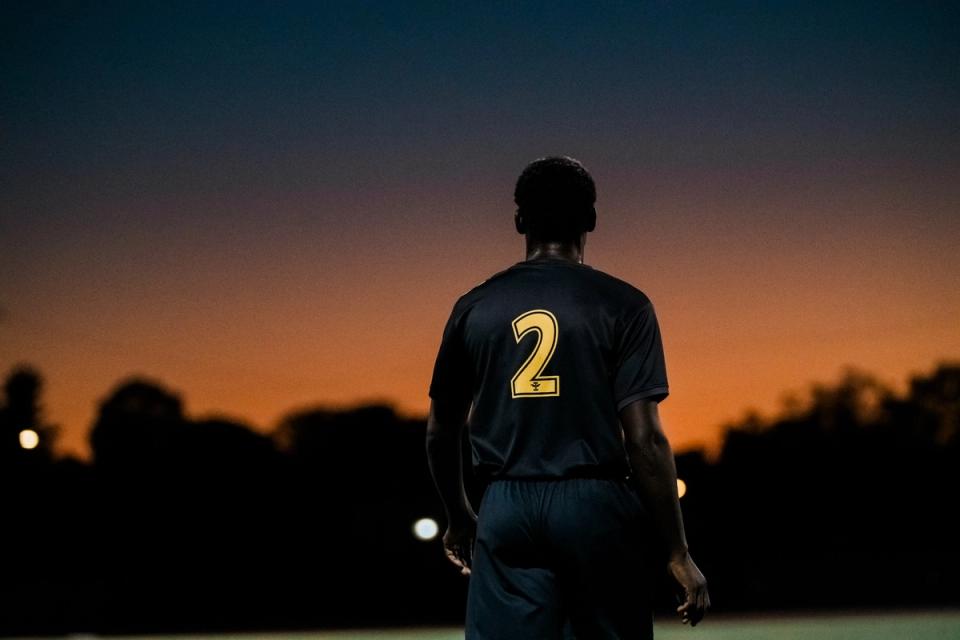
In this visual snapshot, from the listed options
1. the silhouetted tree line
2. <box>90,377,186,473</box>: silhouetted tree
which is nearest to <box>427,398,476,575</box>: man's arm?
the silhouetted tree line

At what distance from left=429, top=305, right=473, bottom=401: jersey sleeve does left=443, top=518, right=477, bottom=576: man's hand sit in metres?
0.46

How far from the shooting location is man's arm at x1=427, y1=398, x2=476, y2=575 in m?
4.59

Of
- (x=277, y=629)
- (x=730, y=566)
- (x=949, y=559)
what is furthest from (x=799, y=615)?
(x=277, y=629)

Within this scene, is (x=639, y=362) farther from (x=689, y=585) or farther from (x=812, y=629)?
(x=812, y=629)

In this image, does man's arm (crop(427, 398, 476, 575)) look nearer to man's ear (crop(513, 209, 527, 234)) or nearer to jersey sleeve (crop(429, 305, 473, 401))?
jersey sleeve (crop(429, 305, 473, 401))

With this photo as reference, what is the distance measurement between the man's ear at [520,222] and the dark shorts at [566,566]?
0.87 m

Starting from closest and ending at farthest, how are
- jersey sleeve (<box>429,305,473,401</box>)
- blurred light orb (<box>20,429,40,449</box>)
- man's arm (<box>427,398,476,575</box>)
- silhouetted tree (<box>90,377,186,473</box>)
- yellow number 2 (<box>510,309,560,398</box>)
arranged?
yellow number 2 (<box>510,309,560,398</box>), jersey sleeve (<box>429,305,473,401</box>), man's arm (<box>427,398,476,575</box>), blurred light orb (<box>20,429,40,449</box>), silhouetted tree (<box>90,377,186,473</box>)

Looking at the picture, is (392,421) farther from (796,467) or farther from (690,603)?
(690,603)

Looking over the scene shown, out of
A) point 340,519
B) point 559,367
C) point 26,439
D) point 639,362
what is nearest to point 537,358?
point 559,367

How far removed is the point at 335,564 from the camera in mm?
47375

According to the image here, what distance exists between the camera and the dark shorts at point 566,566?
163 inches

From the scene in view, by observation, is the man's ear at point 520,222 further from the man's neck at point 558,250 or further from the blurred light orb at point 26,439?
the blurred light orb at point 26,439

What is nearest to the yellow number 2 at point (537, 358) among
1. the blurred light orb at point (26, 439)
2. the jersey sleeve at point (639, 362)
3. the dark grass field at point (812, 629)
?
the jersey sleeve at point (639, 362)

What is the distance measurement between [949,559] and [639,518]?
4345 cm
